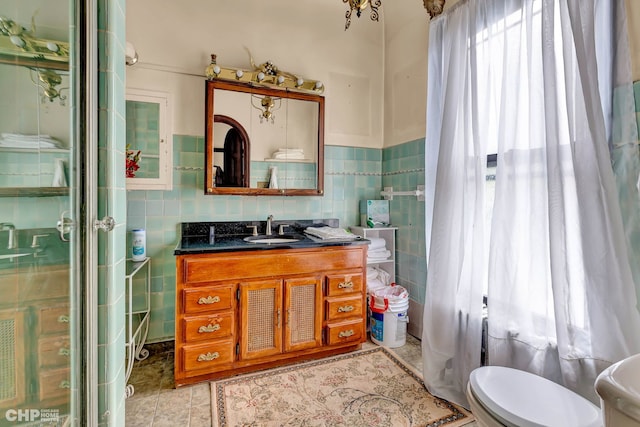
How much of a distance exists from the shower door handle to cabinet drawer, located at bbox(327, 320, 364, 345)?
1.65m

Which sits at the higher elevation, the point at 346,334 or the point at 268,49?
the point at 268,49

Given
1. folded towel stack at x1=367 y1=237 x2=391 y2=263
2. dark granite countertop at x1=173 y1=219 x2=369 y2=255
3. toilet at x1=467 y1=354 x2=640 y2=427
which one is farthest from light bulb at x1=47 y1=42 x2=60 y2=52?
folded towel stack at x1=367 y1=237 x2=391 y2=263

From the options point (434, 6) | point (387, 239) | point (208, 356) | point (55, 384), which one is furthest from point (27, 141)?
point (387, 239)

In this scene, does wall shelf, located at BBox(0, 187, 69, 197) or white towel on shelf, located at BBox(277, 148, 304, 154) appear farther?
white towel on shelf, located at BBox(277, 148, 304, 154)

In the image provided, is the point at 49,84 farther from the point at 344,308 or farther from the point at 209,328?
the point at 344,308

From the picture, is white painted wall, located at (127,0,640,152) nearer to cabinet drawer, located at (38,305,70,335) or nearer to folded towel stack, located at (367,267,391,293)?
folded towel stack, located at (367,267,391,293)

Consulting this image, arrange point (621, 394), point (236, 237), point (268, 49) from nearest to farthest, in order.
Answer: point (621, 394)
point (236, 237)
point (268, 49)

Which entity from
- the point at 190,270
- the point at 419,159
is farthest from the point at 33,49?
the point at 419,159

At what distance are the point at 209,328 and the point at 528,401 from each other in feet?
5.32

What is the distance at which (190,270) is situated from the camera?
5.79ft

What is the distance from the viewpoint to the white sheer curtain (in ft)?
3.81

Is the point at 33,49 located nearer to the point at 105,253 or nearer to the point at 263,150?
the point at 105,253

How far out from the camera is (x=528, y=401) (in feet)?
3.49

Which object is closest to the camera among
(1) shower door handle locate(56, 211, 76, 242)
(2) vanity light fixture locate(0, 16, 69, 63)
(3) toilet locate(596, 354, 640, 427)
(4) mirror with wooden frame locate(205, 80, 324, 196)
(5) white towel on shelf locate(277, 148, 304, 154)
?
(3) toilet locate(596, 354, 640, 427)
